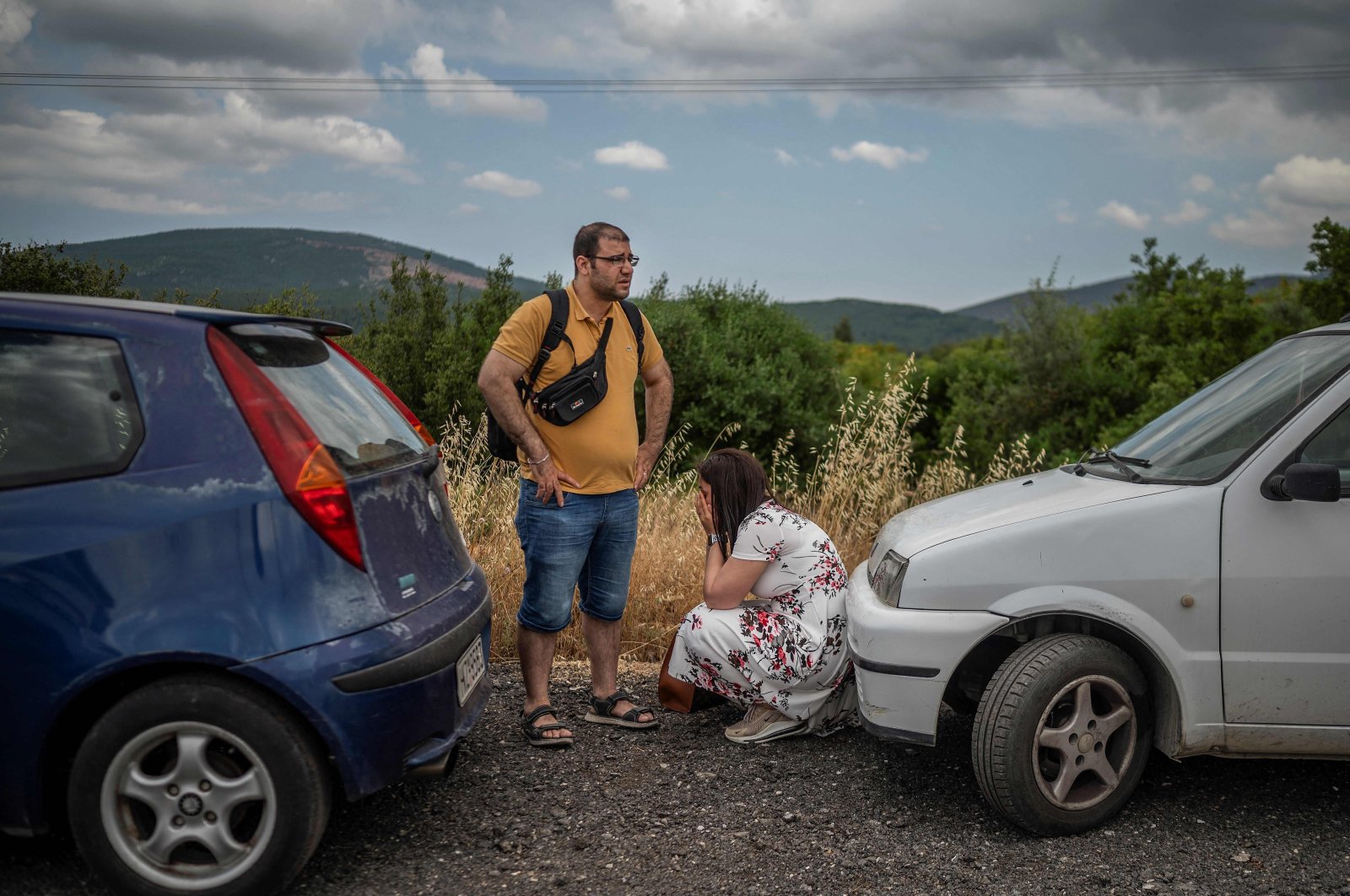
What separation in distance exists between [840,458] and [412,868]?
16.9ft

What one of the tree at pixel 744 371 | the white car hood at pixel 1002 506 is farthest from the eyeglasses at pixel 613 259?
the tree at pixel 744 371

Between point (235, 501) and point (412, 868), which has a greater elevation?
point (235, 501)

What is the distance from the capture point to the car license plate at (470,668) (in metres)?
3.31

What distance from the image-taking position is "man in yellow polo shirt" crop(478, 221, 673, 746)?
4.29m

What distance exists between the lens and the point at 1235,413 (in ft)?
12.4

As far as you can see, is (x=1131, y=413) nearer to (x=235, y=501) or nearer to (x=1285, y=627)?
(x=1285, y=627)

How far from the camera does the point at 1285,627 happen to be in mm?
3350

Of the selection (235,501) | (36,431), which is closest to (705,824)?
(235,501)

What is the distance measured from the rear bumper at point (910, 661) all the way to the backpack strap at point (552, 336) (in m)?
1.69

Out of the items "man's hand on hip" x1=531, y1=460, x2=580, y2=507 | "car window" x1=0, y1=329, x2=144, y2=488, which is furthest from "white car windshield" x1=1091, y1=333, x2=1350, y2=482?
"car window" x1=0, y1=329, x2=144, y2=488

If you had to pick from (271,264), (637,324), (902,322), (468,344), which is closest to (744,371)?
(468,344)

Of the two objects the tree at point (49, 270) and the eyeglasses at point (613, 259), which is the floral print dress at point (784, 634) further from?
the tree at point (49, 270)

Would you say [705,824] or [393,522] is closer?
[393,522]

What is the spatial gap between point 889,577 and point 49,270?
25.9 ft
